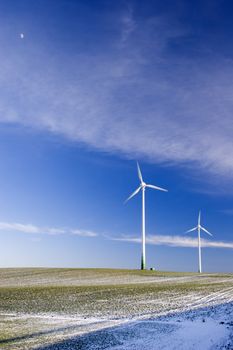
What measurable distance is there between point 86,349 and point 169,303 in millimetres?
13492

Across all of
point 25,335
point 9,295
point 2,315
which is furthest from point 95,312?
point 9,295

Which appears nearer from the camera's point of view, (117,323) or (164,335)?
(164,335)

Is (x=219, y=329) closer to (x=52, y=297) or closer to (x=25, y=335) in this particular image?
(x=25, y=335)

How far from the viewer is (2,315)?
22.4m

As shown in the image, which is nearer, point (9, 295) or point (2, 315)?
point (2, 315)

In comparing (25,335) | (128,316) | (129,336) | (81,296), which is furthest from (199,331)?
(81,296)

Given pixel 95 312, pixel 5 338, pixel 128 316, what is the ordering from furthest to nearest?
1. pixel 95 312
2. pixel 128 316
3. pixel 5 338

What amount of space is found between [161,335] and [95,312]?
6.88 meters

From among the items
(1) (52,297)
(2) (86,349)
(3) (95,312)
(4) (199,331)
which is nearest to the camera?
(2) (86,349)

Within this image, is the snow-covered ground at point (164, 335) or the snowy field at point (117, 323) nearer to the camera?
the snow-covered ground at point (164, 335)

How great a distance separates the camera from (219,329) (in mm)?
17938

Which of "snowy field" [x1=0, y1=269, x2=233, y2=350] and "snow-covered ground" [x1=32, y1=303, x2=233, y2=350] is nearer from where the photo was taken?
"snow-covered ground" [x1=32, y1=303, x2=233, y2=350]

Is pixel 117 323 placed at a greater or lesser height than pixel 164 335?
greater

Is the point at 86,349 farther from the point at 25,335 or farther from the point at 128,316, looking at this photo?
the point at 128,316
